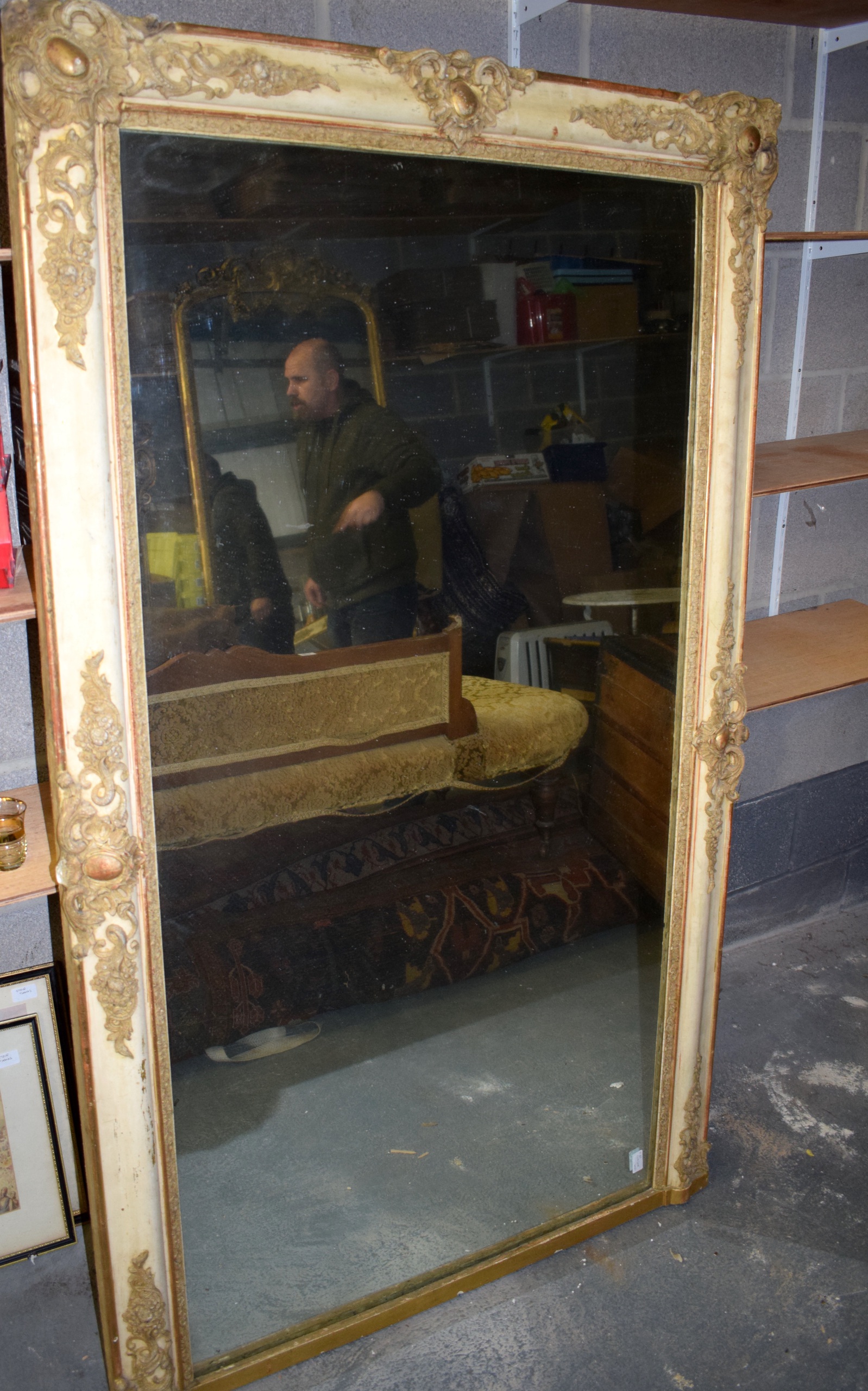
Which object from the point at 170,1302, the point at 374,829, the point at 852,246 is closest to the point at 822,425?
the point at 852,246

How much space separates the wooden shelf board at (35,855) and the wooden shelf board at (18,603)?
277 millimetres

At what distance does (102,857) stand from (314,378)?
679 millimetres

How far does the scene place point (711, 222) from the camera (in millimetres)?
1483

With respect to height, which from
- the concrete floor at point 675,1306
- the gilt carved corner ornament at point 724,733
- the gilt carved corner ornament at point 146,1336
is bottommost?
the concrete floor at point 675,1306

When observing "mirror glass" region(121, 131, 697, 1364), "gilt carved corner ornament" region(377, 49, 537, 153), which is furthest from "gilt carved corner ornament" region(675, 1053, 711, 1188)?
"gilt carved corner ornament" region(377, 49, 537, 153)

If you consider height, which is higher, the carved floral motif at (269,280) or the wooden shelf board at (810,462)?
the carved floral motif at (269,280)

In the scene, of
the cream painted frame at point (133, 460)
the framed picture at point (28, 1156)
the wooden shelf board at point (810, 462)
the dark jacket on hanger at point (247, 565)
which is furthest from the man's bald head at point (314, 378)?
the framed picture at point (28, 1156)

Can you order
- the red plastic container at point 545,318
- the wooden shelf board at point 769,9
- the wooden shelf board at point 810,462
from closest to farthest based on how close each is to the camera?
1. the red plastic container at point 545,318
2. the wooden shelf board at point 769,9
3. the wooden shelf board at point 810,462

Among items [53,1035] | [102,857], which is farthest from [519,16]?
[53,1035]

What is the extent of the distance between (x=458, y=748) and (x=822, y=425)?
1313 mm

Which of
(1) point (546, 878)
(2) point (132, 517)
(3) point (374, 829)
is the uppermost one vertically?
(2) point (132, 517)

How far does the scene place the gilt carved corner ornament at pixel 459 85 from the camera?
124 centimetres

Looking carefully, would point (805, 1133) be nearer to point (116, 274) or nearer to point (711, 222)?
point (711, 222)

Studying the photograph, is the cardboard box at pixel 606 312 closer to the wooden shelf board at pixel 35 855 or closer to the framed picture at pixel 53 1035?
the wooden shelf board at pixel 35 855
